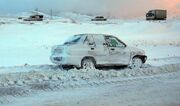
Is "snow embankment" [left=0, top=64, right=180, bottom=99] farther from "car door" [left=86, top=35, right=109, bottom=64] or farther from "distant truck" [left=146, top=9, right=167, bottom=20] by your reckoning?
"distant truck" [left=146, top=9, right=167, bottom=20]

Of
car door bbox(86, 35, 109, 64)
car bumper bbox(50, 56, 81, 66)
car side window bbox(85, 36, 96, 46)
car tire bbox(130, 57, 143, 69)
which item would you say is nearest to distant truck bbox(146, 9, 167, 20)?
car tire bbox(130, 57, 143, 69)

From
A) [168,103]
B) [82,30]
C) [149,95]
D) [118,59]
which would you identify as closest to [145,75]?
[118,59]

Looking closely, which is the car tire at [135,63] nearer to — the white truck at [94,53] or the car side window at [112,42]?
the white truck at [94,53]

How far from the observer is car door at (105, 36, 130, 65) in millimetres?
18953

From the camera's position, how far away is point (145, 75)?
16.6 m

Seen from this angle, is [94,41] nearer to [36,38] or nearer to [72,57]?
[72,57]

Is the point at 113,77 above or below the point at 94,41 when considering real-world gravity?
below

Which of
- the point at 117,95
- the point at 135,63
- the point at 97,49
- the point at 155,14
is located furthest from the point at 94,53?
the point at 155,14

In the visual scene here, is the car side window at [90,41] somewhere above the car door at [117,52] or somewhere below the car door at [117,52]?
above

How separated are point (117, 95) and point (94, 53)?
6647 mm

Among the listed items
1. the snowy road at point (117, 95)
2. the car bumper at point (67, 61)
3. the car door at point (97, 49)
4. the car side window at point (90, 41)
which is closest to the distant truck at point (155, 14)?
the car door at point (97, 49)

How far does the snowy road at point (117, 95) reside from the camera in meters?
10.7

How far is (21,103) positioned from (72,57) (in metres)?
7.19

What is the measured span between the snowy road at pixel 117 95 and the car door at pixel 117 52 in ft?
13.8
